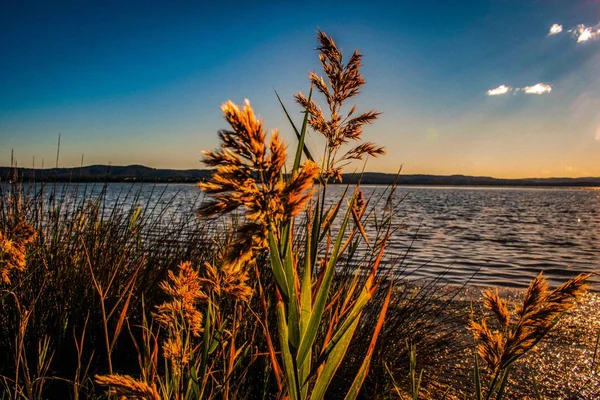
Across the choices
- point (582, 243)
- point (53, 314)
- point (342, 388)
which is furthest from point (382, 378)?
point (582, 243)

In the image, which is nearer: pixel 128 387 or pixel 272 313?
pixel 128 387

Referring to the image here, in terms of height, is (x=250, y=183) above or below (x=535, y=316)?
above

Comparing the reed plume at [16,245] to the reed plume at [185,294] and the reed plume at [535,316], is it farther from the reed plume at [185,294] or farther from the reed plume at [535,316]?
the reed plume at [535,316]

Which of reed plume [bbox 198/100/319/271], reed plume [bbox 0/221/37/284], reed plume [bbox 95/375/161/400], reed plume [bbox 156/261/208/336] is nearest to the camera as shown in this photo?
reed plume [bbox 198/100/319/271]

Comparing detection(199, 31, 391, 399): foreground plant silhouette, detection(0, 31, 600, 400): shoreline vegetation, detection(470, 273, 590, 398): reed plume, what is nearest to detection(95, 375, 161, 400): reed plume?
detection(0, 31, 600, 400): shoreline vegetation

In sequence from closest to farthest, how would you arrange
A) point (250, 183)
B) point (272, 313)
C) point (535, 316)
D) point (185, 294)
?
point (250, 183) < point (535, 316) < point (185, 294) < point (272, 313)

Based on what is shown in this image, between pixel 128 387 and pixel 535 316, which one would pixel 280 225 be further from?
pixel 535 316

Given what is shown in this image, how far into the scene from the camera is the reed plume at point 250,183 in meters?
0.95

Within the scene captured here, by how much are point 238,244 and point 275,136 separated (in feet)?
0.93

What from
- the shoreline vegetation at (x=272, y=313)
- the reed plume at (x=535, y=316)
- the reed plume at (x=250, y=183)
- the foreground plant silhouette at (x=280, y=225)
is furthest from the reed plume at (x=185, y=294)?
the reed plume at (x=535, y=316)

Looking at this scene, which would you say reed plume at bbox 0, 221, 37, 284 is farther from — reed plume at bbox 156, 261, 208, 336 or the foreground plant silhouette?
the foreground plant silhouette

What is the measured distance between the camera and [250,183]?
986 mm

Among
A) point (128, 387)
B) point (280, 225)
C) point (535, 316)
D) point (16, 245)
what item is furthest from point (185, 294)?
point (16, 245)

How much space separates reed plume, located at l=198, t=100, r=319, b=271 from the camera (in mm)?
947
